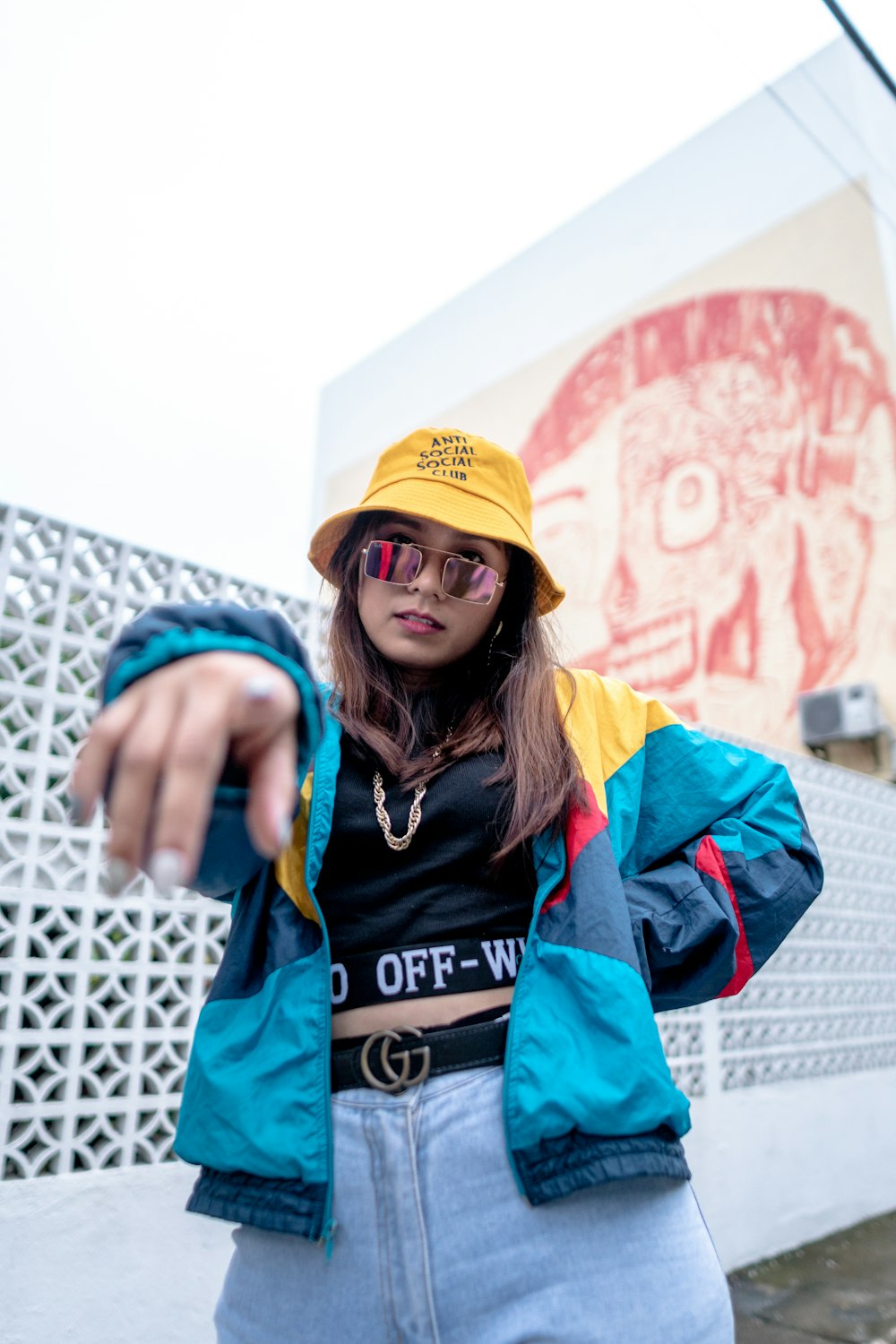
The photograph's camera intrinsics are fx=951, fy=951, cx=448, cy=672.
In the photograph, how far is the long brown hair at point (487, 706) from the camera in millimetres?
1146

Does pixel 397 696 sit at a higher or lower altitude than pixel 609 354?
lower

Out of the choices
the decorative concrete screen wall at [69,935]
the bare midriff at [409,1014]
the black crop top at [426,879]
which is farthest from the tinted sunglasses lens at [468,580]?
the decorative concrete screen wall at [69,935]

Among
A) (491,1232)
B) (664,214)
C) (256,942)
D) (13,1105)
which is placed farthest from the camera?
(664,214)

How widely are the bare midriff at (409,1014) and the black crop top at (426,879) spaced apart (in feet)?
0.05

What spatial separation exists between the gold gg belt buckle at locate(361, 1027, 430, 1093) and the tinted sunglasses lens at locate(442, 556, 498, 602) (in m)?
0.59

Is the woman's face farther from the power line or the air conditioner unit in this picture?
the air conditioner unit

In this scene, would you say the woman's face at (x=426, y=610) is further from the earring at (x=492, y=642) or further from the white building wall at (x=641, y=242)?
the white building wall at (x=641, y=242)

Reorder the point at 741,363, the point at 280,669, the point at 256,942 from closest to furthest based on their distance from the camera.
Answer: the point at 280,669 < the point at 256,942 < the point at 741,363

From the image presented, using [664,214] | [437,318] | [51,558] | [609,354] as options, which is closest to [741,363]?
[609,354]

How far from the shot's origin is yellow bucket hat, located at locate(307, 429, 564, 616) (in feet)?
4.35

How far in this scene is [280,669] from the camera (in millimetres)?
743

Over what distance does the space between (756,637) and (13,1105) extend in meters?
6.28

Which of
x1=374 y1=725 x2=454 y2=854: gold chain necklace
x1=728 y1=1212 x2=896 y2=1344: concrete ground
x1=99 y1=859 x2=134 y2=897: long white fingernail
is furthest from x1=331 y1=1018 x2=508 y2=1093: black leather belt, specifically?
x1=728 y1=1212 x2=896 y2=1344: concrete ground

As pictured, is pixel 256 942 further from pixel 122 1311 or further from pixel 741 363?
pixel 741 363
